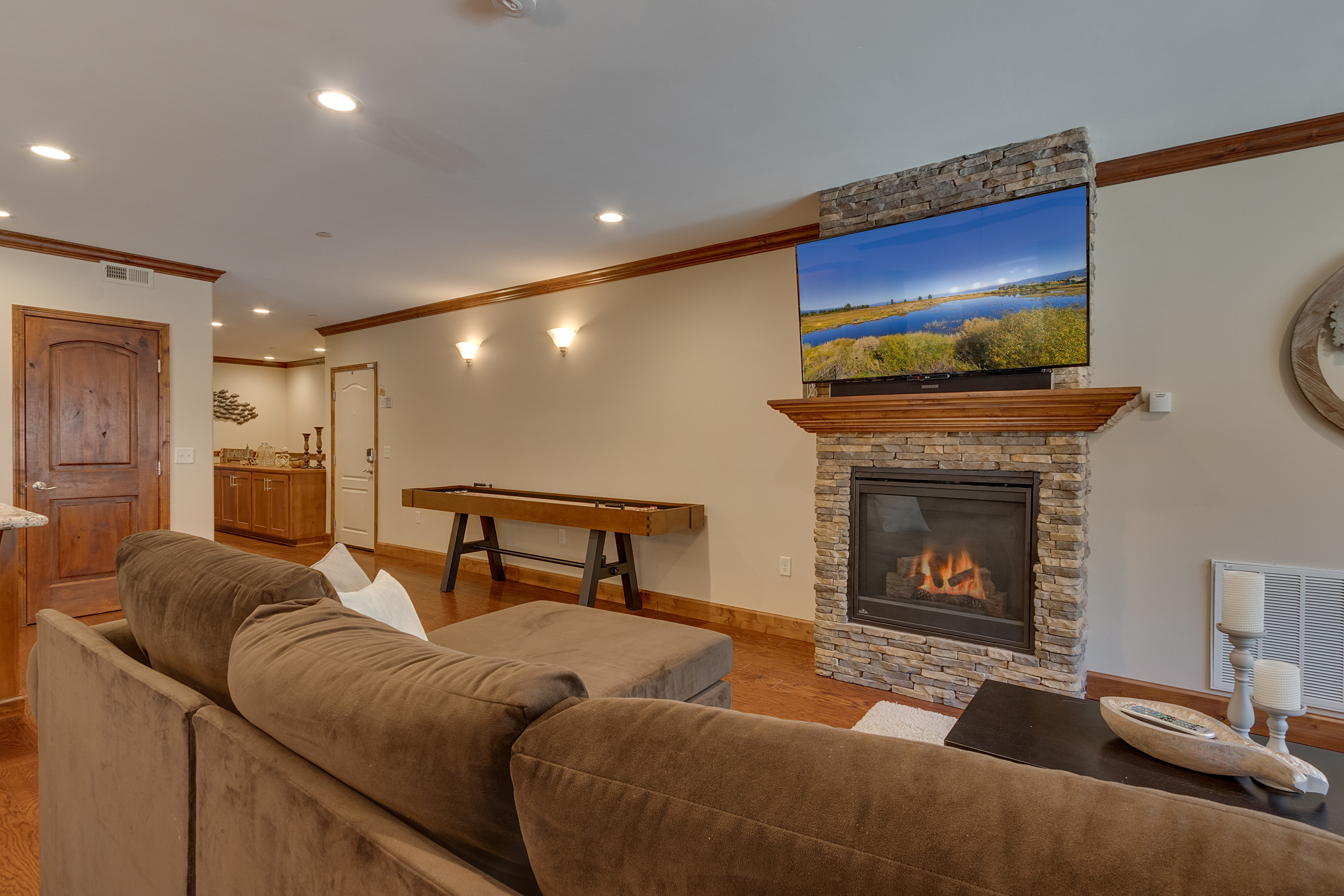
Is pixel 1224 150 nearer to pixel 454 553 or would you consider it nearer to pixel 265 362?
pixel 454 553

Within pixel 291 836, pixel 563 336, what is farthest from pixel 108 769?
pixel 563 336

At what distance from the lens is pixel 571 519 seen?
14.2ft

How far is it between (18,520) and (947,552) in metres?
3.63

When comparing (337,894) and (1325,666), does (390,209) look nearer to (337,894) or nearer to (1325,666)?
(337,894)

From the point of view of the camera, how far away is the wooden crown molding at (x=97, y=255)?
4074mm

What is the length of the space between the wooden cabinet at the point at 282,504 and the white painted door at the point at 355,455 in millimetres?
287

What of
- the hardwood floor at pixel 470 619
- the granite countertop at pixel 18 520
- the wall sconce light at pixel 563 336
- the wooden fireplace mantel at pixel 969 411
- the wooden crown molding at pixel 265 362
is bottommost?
the hardwood floor at pixel 470 619

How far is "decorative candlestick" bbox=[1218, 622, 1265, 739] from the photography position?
1.74m

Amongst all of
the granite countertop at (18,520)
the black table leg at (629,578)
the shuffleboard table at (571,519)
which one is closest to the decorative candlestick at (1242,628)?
the shuffleboard table at (571,519)

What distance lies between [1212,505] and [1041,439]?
718mm

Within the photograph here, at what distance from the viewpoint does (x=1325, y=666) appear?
8.36 feet

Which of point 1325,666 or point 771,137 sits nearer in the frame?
point 1325,666

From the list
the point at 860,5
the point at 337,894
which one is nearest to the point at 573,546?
the point at 860,5

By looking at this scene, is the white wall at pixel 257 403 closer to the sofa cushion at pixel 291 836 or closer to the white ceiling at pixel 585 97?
the white ceiling at pixel 585 97
